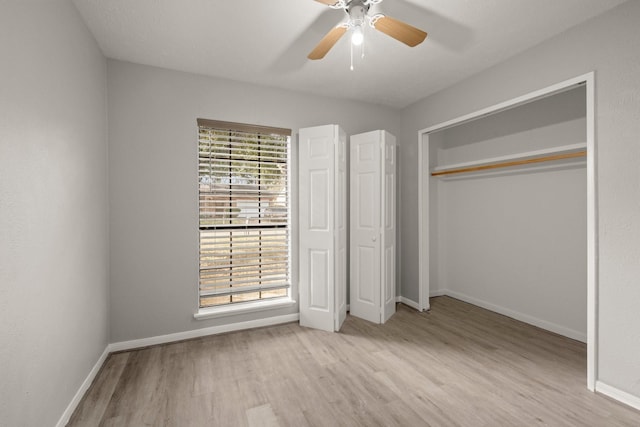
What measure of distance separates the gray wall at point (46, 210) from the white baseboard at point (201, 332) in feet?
1.14

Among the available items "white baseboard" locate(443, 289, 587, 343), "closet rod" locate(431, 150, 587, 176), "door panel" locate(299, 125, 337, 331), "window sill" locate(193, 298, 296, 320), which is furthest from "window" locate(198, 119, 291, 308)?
"white baseboard" locate(443, 289, 587, 343)

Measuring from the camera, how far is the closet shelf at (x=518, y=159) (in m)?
2.87

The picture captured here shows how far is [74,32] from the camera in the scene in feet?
6.69

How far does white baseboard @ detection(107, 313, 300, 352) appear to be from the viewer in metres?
2.80

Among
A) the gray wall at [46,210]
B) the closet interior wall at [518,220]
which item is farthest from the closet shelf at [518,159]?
the gray wall at [46,210]

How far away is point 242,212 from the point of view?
10.7ft

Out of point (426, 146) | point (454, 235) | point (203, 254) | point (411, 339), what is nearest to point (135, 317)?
point (203, 254)

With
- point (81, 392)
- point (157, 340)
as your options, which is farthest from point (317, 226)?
point (81, 392)

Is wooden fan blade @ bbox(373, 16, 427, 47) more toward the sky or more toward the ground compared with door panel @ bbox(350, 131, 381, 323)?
more toward the sky

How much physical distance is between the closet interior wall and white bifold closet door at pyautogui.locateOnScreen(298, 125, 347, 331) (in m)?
1.87

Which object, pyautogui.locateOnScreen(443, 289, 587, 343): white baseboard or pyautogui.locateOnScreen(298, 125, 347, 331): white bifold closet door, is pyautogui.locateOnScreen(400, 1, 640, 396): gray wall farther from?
pyautogui.locateOnScreen(298, 125, 347, 331): white bifold closet door

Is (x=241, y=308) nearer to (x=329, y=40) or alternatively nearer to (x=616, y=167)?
(x=329, y=40)

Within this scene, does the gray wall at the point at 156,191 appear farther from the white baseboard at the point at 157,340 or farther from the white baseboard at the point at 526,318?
the white baseboard at the point at 526,318

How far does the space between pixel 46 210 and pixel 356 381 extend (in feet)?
7.61
